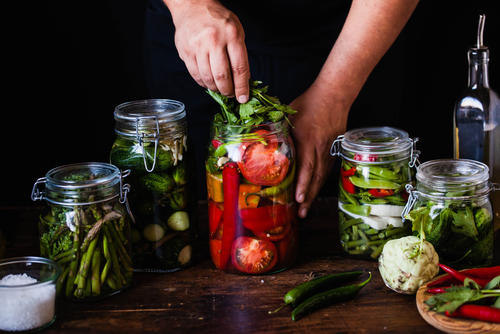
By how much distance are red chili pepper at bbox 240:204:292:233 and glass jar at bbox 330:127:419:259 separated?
0.54ft

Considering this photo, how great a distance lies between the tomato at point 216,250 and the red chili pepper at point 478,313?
502 mm

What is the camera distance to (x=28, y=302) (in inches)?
45.3

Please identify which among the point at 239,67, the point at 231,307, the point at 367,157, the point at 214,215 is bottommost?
the point at 231,307

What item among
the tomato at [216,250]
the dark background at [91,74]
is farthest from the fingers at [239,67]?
the dark background at [91,74]

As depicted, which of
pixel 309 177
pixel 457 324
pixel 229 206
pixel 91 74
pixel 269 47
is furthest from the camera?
pixel 91 74

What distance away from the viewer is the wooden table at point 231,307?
118cm

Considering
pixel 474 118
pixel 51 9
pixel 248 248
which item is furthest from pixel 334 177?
pixel 51 9

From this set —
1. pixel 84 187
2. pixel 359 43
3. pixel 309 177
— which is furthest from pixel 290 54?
pixel 84 187

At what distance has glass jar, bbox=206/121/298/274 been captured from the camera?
131 centimetres

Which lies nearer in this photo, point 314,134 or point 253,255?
point 253,255

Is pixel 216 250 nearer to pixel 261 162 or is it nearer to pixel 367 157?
pixel 261 162

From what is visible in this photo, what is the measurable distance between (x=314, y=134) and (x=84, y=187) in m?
0.57

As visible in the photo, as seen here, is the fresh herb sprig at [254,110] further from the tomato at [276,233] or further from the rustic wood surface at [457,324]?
the rustic wood surface at [457,324]

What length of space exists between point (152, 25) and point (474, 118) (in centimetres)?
100
